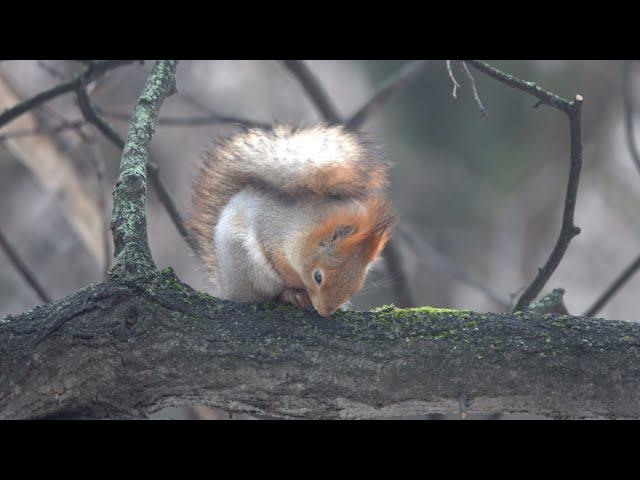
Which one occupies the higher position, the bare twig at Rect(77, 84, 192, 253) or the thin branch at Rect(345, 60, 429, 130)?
the thin branch at Rect(345, 60, 429, 130)

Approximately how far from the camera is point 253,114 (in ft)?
23.6

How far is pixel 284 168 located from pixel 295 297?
0.42 m

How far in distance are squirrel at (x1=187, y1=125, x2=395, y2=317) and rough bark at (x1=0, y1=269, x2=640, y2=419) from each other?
1.80 feet

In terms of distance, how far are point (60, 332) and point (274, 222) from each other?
902 mm

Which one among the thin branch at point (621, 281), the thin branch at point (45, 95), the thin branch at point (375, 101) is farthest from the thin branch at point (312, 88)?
the thin branch at point (621, 281)

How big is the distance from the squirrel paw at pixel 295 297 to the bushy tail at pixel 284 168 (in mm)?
313

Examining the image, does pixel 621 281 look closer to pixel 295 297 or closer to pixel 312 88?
pixel 295 297

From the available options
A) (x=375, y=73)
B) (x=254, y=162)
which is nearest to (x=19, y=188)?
(x=375, y=73)

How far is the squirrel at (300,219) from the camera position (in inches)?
99.1

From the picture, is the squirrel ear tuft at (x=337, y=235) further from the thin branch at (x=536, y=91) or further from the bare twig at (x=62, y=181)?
the bare twig at (x=62, y=181)

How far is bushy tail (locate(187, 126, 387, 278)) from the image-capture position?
259 centimetres

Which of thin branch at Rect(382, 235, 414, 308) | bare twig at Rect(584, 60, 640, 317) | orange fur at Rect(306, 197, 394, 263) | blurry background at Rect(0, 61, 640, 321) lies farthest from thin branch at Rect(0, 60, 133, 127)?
blurry background at Rect(0, 61, 640, 321)

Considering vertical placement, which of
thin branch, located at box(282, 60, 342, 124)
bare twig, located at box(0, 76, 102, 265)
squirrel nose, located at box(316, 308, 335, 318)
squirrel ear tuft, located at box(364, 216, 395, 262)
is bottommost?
squirrel nose, located at box(316, 308, 335, 318)

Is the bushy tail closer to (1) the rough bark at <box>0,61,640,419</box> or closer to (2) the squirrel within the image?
(2) the squirrel
